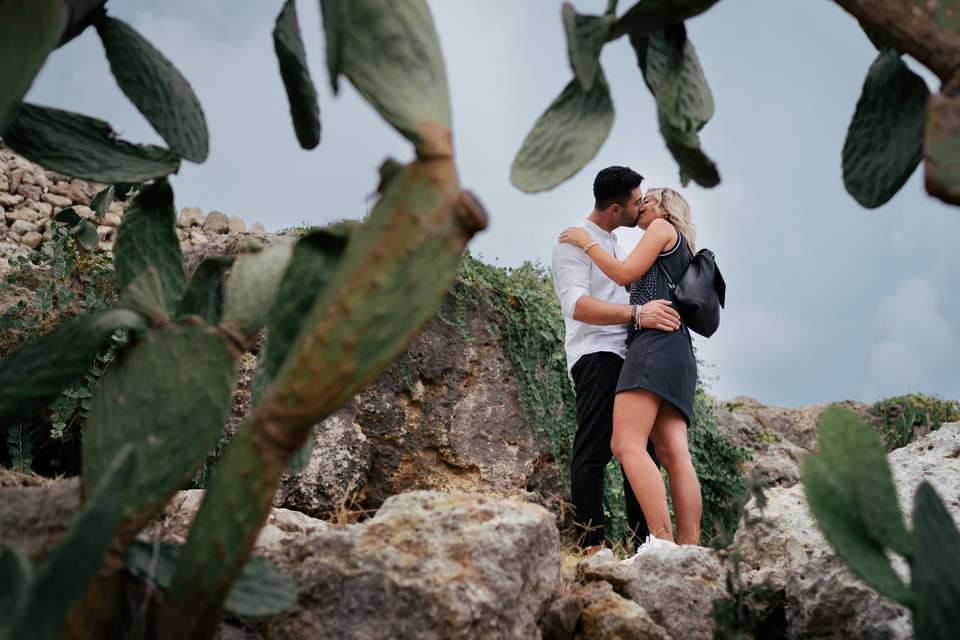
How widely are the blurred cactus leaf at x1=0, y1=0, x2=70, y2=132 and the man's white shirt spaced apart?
2819 millimetres

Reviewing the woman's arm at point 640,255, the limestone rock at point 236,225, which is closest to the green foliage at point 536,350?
the woman's arm at point 640,255

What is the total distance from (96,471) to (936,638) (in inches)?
45.0

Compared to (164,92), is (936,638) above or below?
below

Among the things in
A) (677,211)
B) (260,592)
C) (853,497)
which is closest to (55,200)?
(677,211)

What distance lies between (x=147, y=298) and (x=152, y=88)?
46cm

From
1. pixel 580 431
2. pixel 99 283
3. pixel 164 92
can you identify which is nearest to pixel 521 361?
pixel 580 431

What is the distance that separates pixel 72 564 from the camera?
35.5 inches

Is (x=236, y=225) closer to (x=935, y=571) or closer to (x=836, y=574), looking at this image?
(x=836, y=574)

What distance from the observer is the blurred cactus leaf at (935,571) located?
3.57 ft

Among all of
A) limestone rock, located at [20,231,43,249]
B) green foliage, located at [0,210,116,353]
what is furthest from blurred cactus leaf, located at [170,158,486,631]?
limestone rock, located at [20,231,43,249]

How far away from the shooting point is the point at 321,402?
41.1 inches

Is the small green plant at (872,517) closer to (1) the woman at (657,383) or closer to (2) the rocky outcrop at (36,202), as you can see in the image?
(1) the woman at (657,383)

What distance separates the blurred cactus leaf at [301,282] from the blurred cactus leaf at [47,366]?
0.22 m

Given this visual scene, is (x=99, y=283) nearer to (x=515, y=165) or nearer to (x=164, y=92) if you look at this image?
(x=164, y=92)
